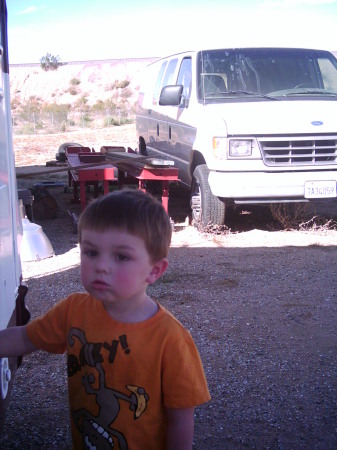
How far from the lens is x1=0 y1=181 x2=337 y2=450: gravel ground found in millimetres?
3162

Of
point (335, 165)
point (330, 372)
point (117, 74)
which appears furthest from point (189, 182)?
point (117, 74)

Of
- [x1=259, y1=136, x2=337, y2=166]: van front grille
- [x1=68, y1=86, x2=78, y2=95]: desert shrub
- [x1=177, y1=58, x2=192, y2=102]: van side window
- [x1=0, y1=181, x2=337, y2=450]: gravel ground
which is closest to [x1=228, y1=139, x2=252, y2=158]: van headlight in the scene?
[x1=259, y1=136, x2=337, y2=166]: van front grille

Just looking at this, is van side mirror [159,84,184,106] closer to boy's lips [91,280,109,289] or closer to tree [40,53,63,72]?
boy's lips [91,280,109,289]

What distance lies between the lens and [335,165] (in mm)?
7176

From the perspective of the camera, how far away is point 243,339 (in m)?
4.34

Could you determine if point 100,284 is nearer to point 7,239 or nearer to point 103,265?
point 103,265

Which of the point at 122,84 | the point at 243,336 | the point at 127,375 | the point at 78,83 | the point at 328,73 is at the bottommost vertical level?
the point at 243,336

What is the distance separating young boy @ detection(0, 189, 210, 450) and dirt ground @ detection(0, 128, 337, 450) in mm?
1243

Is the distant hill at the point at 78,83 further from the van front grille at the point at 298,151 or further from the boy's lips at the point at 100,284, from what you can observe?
the boy's lips at the point at 100,284

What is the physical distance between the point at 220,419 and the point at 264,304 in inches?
76.8

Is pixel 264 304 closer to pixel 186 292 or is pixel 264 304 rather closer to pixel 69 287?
pixel 186 292

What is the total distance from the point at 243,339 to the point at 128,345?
265cm

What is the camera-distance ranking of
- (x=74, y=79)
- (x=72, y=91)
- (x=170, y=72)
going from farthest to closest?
(x=74, y=79) → (x=72, y=91) → (x=170, y=72)

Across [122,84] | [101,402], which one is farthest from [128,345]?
[122,84]
